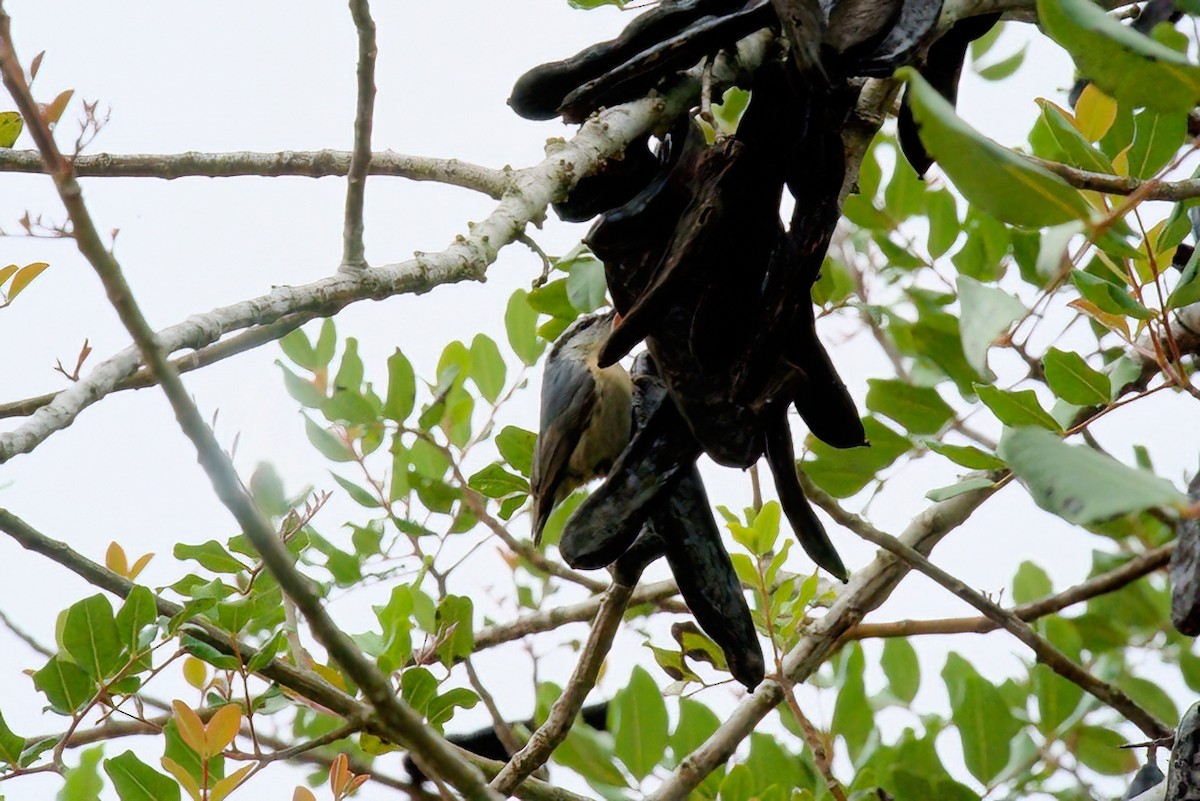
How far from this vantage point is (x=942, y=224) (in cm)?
191

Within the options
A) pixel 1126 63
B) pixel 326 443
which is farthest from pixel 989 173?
pixel 326 443

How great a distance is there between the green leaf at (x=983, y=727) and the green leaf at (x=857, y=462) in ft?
1.01

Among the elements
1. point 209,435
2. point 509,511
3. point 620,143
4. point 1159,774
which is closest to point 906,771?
point 1159,774

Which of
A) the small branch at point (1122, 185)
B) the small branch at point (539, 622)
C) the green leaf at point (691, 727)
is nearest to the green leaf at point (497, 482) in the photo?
the small branch at point (539, 622)

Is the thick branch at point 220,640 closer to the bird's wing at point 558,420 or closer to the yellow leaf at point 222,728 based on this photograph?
the yellow leaf at point 222,728

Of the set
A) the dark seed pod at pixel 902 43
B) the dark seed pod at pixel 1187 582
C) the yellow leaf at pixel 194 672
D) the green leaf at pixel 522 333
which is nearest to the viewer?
the dark seed pod at pixel 1187 582

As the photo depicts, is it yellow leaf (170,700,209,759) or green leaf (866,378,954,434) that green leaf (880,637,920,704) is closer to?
green leaf (866,378,954,434)

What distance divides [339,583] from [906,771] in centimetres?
92

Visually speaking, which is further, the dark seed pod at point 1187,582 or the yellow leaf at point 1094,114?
the yellow leaf at point 1094,114

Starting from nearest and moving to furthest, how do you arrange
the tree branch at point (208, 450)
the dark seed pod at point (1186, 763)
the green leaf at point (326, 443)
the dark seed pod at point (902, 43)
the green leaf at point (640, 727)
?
the tree branch at point (208, 450) → the dark seed pod at point (902, 43) → the dark seed pod at point (1186, 763) → the green leaf at point (640, 727) → the green leaf at point (326, 443)

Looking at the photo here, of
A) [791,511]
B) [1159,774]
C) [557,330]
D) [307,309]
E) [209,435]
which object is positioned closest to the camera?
[209,435]

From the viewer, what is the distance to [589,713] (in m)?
1.94

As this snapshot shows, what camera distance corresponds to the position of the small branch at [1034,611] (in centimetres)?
172

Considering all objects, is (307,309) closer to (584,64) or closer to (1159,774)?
(584,64)
